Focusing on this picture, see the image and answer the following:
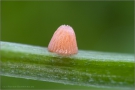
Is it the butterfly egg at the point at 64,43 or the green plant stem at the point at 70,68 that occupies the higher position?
the butterfly egg at the point at 64,43

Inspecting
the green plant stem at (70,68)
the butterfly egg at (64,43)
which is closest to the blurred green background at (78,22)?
the butterfly egg at (64,43)

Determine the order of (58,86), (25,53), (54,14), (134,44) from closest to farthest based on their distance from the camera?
(25,53)
(58,86)
(134,44)
(54,14)

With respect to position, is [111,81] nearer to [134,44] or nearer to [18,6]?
[134,44]

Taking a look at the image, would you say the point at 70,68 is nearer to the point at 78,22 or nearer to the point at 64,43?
the point at 64,43

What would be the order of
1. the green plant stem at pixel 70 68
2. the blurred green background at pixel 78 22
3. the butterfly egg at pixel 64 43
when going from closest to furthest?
the green plant stem at pixel 70 68 < the butterfly egg at pixel 64 43 < the blurred green background at pixel 78 22

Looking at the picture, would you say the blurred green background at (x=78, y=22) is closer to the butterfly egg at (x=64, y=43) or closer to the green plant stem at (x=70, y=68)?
the butterfly egg at (x=64, y=43)

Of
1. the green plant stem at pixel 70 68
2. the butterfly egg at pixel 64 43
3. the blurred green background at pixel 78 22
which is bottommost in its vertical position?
the green plant stem at pixel 70 68

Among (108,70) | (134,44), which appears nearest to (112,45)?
(134,44)
